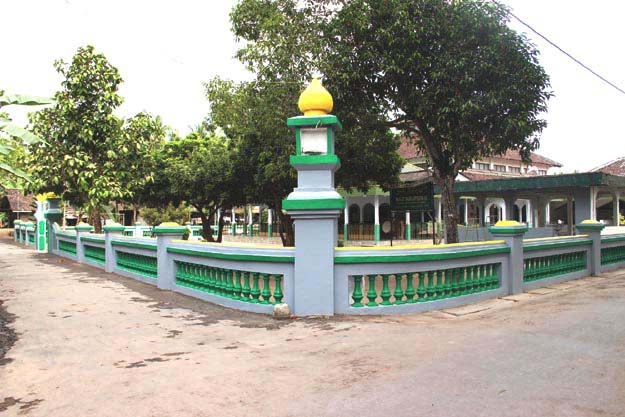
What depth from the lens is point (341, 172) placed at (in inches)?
568

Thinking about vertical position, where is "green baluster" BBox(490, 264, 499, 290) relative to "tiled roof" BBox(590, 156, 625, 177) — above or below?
below

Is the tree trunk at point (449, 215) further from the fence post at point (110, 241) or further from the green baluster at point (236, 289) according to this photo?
the fence post at point (110, 241)

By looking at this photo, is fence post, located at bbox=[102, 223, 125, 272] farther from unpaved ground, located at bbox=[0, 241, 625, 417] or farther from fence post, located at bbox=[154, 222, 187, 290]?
unpaved ground, located at bbox=[0, 241, 625, 417]

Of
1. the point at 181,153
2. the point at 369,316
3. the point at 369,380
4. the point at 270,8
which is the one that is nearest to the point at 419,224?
the point at 181,153

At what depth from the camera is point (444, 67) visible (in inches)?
400

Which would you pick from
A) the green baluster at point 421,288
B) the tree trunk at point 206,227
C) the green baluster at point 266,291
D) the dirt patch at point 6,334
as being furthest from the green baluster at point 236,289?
the tree trunk at point 206,227

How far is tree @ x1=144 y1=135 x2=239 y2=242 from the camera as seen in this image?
19.1 m

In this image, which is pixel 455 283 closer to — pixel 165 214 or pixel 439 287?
pixel 439 287

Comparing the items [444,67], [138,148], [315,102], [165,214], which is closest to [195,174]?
[138,148]

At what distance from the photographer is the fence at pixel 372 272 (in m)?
6.80

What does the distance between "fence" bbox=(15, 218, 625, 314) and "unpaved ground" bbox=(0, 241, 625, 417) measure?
352 millimetres

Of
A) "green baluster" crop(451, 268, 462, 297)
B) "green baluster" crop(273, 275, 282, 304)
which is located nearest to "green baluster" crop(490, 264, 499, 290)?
"green baluster" crop(451, 268, 462, 297)

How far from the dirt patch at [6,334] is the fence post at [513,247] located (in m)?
7.08

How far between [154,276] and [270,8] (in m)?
7.26
